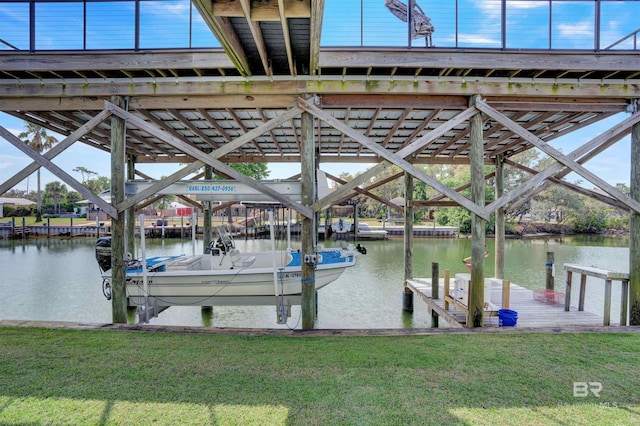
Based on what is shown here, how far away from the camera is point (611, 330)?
16.5 feet

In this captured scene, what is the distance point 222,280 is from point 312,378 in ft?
14.5

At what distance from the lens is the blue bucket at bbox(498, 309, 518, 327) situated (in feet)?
18.9

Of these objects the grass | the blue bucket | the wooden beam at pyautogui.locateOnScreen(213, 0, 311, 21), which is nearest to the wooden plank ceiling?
the wooden beam at pyautogui.locateOnScreen(213, 0, 311, 21)

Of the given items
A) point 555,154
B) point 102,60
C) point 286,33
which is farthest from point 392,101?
point 102,60

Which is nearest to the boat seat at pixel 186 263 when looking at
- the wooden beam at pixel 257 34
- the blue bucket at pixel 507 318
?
the wooden beam at pixel 257 34

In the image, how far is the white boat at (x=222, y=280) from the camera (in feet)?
23.7

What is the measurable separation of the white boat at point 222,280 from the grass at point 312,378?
2.56 m

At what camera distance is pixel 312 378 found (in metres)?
3.38

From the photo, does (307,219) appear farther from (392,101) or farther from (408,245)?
(408,245)

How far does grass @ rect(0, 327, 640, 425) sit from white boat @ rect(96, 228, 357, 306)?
2.56m

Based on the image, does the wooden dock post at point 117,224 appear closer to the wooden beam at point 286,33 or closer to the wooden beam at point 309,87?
the wooden beam at point 309,87

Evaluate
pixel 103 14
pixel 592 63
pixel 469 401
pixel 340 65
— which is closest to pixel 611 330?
pixel 469 401

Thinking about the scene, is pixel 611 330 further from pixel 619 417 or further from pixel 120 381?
pixel 120 381

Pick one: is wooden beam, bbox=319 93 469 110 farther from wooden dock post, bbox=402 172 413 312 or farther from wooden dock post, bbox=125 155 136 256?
wooden dock post, bbox=125 155 136 256
